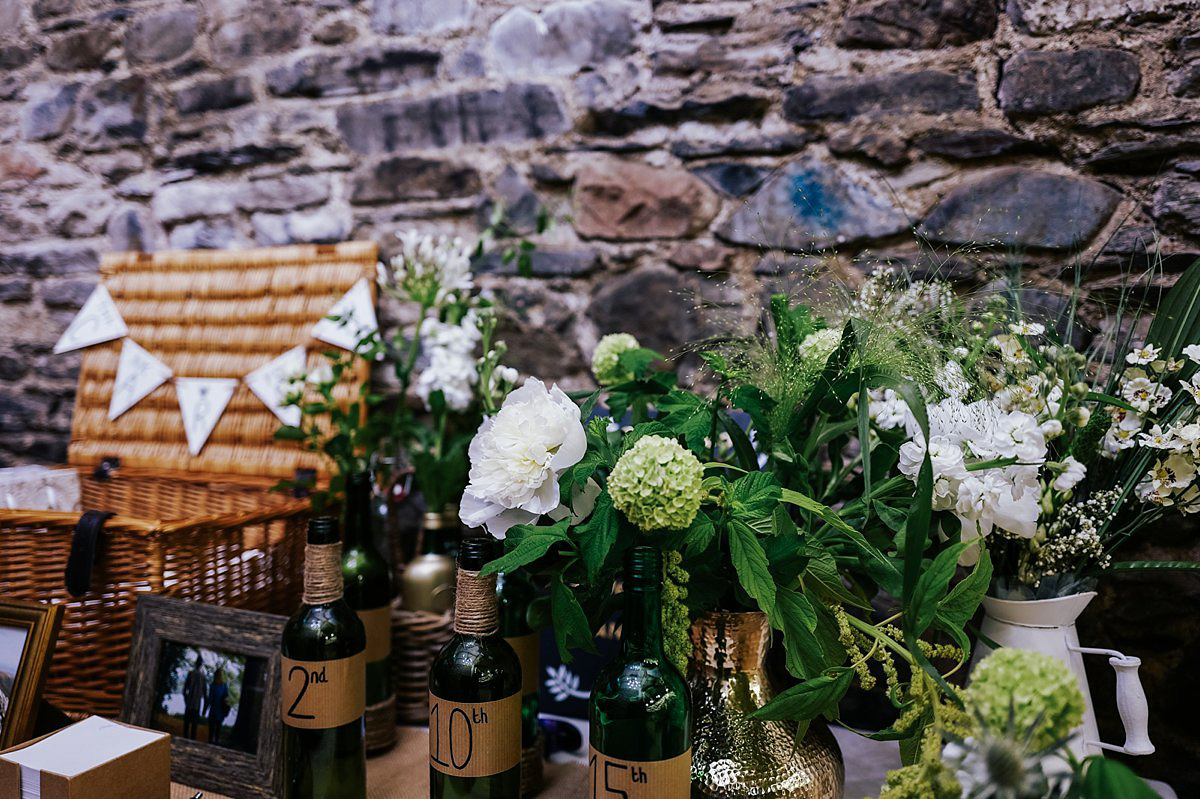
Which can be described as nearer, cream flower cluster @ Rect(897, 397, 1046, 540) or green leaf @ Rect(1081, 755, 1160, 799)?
green leaf @ Rect(1081, 755, 1160, 799)

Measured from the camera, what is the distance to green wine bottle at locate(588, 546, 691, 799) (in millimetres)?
703

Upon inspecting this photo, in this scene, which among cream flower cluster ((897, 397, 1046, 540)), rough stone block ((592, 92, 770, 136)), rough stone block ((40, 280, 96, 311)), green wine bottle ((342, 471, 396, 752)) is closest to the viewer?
cream flower cluster ((897, 397, 1046, 540))

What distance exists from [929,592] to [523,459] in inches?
14.7

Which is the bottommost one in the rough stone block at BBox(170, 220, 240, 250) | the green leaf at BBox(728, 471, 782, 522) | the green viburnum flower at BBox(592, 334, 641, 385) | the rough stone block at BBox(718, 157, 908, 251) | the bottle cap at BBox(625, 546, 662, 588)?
the bottle cap at BBox(625, 546, 662, 588)

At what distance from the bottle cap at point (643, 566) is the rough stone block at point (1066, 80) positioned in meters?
0.97

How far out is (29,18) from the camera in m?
1.83

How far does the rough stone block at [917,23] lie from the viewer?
4.04 ft

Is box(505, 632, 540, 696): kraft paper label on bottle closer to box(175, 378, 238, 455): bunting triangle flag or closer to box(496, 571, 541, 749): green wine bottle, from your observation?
box(496, 571, 541, 749): green wine bottle

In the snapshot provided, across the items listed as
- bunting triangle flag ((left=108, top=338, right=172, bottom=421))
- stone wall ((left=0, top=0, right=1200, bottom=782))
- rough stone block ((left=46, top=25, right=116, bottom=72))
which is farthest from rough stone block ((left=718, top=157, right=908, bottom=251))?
rough stone block ((left=46, top=25, right=116, bottom=72))

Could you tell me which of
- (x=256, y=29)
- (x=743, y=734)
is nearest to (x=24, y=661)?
(x=743, y=734)

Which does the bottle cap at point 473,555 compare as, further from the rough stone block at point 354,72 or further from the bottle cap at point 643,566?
the rough stone block at point 354,72

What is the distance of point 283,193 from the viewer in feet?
5.49

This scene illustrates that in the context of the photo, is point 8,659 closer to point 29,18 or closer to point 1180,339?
point 1180,339

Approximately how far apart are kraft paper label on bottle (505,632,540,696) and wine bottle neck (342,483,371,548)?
1.05 feet
